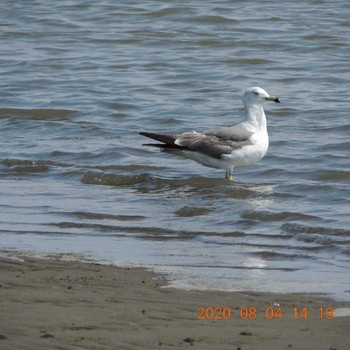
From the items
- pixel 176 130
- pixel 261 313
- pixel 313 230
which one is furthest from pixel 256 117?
pixel 261 313

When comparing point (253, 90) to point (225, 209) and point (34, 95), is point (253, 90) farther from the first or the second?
point (34, 95)

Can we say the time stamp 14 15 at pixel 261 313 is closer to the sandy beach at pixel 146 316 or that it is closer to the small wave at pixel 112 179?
the sandy beach at pixel 146 316

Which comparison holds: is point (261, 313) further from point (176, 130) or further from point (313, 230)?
point (176, 130)

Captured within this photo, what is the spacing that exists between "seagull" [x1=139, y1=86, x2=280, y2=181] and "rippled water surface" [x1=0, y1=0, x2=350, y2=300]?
0.24m

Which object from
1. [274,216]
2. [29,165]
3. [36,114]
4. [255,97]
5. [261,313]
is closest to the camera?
[261,313]

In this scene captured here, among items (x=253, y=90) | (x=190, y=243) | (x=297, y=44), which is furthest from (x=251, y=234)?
(x=297, y=44)

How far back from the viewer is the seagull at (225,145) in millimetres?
9641

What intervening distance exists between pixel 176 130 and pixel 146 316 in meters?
7.26

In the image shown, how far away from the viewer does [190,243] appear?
7297mm

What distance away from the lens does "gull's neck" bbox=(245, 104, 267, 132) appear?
393 inches

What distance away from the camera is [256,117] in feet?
33.0

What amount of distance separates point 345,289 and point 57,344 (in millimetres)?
1970

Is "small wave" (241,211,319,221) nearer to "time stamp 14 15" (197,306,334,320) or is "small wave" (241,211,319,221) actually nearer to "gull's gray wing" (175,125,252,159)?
"gull's gray wing" (175,125,252,159)

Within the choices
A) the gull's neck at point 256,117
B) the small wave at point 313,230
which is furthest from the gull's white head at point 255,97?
the small wave at point 313,230
